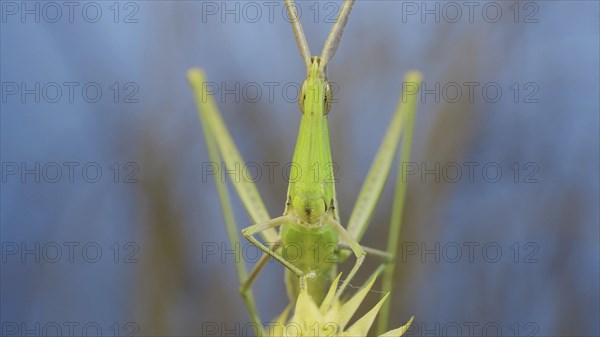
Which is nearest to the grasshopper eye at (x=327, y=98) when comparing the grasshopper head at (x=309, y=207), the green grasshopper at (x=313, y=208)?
the green grasshopper at (x=313, y=208)

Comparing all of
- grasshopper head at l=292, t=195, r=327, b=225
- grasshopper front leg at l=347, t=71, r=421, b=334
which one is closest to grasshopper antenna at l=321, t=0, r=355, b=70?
grasshopper head at l=292, t=195, r=327, b=225

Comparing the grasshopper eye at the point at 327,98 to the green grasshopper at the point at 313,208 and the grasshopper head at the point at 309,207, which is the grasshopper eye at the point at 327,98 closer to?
the green grasshopper at the point at 313,208

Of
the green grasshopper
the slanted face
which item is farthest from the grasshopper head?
the slanted face

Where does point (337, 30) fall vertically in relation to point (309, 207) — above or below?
above

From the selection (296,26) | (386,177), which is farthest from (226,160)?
(296,26)

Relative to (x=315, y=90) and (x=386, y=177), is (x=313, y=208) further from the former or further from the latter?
(x=386, y=177)

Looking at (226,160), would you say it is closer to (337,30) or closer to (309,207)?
(309,207)

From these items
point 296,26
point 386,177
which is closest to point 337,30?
point 296,26

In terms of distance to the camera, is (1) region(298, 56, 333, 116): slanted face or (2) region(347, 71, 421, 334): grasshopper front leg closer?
(1) region(298, 56, 333, 116): slanted face

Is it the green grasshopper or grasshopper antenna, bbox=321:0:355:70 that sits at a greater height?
grasshopper antenna, bbox=321:0:355:70

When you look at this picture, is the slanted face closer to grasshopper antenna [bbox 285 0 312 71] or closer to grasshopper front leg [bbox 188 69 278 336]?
grasshopper antenna [bbox 285 0 312 71]

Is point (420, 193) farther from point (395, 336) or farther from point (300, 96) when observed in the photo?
point (395, 336)

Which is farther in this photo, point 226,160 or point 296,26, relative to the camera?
point 226,160
